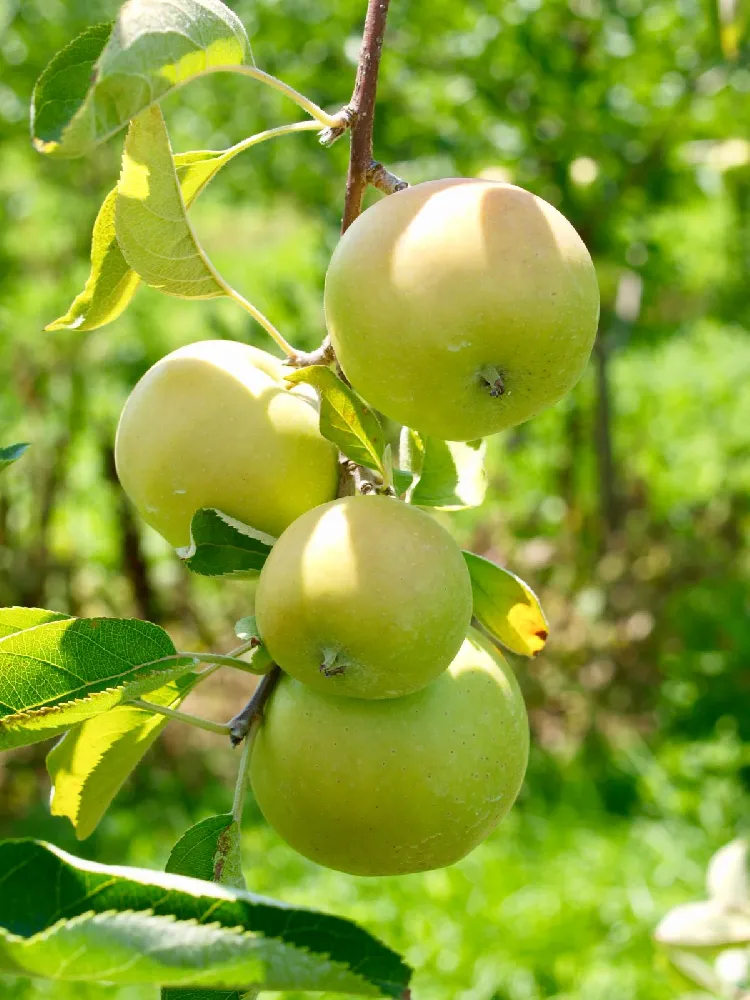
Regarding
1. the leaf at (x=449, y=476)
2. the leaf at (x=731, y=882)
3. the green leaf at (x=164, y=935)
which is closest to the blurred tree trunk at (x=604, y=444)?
the leaf at (x=731, y=882)

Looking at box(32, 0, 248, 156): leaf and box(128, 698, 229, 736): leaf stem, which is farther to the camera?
box(128, 698, 229, 736): leaf stem

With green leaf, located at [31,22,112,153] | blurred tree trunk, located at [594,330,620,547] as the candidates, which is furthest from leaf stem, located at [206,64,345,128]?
blurred tree trunk, located at [594,330,620,547]

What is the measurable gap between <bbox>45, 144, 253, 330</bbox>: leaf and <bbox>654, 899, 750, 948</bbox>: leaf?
77cm

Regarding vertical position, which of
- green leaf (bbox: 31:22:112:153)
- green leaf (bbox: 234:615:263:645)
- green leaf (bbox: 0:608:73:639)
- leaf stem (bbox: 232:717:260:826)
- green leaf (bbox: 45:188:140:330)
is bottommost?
leaf stem (bbox: 232:717:260:826)

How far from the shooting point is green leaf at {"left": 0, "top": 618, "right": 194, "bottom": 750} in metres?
0.48

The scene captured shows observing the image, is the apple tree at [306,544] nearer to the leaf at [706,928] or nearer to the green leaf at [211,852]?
the green leaf at [211,852]

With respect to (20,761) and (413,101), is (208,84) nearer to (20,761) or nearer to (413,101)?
(413,101)

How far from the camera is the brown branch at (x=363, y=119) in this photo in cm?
55

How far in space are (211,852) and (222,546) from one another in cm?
16

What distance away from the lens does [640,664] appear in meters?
2.65

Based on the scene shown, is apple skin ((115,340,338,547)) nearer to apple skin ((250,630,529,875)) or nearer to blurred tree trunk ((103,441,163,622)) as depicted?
apple skin ((250,630,529,875))

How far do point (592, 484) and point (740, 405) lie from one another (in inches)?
34.9

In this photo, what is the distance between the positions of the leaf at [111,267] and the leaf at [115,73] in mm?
104

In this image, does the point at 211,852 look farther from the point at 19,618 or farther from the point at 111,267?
the point at 111,267
